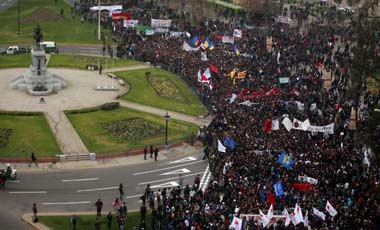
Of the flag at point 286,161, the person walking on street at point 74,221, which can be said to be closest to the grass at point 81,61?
the flag at point 286,161

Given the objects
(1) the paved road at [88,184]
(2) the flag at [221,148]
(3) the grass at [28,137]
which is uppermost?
(2) the flag at [221,148]

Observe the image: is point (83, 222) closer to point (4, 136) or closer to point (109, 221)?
point (109, 221)

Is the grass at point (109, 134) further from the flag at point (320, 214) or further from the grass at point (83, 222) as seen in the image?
the flag at point (320, 214)

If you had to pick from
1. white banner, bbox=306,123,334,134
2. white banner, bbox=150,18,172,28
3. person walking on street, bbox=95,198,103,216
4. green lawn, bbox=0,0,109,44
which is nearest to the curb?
person walking on street, bbox=95,198,103,216

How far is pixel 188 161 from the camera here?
2210 inches

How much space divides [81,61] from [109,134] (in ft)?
93.2

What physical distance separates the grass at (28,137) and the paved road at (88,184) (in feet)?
13.3

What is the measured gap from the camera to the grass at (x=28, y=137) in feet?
182

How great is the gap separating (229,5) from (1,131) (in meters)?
68.8

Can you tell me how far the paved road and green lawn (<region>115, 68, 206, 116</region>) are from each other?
13346 mm

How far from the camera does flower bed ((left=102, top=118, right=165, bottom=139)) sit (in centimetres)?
6103

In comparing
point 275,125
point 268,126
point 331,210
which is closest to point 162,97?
point 268,126

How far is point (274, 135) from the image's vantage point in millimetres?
52656

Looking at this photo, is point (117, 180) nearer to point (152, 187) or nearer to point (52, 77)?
point (152, 187)
